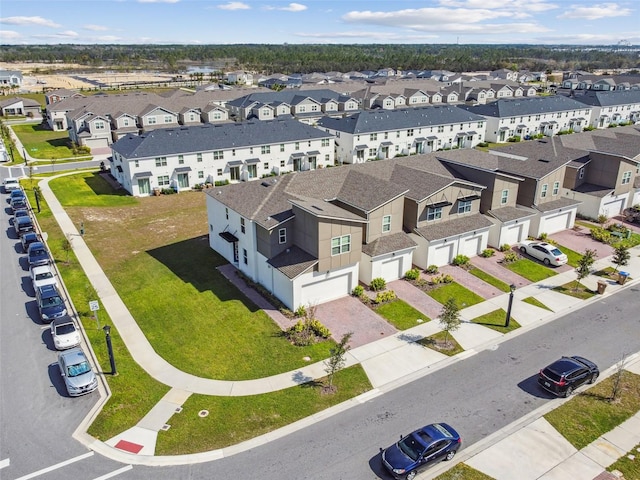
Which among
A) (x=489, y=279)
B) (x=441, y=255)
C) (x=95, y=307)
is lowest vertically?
(x=489, y=279)

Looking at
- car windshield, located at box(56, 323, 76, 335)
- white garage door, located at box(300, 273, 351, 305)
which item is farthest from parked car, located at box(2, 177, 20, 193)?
white garage door, located at box(300, 273, 351, 305)

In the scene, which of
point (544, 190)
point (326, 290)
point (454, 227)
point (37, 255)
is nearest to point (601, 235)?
point (544, 190)

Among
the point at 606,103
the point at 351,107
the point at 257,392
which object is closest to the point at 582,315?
the point at 257,392

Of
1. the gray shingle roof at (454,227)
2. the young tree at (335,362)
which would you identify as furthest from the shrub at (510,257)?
the young tree at (335,362)

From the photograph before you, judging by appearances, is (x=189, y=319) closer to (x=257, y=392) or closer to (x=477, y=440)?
(x=257, y=392)

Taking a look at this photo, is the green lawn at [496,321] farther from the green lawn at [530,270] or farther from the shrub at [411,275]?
the green lawn at [530,270]

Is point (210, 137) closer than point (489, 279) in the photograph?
No

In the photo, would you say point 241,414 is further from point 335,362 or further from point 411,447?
point 411,447
